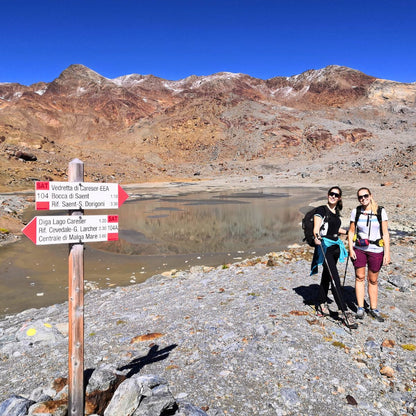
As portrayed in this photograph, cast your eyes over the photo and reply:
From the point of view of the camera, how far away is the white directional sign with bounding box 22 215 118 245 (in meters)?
3.11

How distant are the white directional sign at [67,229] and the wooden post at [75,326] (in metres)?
0.09

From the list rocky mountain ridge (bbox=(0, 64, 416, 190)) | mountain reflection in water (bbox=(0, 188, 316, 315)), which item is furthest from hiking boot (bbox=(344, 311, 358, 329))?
rocky mountain ridge (bbox=(0, 64, 416, 190))

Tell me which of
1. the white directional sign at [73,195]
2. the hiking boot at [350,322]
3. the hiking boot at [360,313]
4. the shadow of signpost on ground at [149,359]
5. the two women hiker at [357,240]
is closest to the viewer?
the white directional sign at [73,195]

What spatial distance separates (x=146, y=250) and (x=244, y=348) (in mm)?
10130

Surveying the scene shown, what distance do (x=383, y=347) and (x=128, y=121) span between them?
123646mm

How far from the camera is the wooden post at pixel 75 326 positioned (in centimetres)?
320

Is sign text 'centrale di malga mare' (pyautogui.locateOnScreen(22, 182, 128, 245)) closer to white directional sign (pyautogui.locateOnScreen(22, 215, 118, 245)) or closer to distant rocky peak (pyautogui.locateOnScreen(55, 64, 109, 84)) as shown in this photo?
white directional sign (pyautogui.locateOnScreen(22, 215, 118, 245))

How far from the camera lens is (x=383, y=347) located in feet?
15.3

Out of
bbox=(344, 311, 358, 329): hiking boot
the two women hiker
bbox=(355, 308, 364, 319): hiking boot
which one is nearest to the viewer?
bbox=(344, 311, 358, 329): hiking boot

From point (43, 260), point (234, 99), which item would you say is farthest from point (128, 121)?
point (43, 260)

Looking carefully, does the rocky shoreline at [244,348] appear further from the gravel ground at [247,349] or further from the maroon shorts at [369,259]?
the maroon shorts at [369,259]

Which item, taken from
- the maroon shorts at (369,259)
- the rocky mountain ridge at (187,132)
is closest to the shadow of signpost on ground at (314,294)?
the maroon shorts at (369,259)

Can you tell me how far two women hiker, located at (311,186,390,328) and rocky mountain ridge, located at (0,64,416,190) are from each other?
36886mm

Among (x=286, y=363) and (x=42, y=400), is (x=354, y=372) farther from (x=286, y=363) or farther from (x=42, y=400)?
(x=42, y=400)
